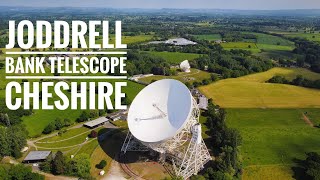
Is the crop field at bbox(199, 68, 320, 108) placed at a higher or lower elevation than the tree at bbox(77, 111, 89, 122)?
higher

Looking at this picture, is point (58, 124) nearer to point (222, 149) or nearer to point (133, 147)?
point (133, 147)

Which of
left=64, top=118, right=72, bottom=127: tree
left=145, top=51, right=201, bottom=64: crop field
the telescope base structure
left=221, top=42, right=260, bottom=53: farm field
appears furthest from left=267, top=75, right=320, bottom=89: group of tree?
left=221, top=42, right=260, bottom=53: farm field

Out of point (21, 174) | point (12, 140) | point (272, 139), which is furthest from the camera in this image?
point (272, 139)

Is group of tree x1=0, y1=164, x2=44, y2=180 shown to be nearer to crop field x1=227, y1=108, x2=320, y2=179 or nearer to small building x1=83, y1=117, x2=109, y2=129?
small building x1=83, y1=117, x2=109, y2=129

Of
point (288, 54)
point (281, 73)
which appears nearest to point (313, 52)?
point (288, 54)

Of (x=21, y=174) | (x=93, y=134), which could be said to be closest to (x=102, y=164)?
(x=21, y=174)

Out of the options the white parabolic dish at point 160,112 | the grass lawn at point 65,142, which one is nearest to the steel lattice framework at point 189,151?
the white parabolic dish at point 160,112
